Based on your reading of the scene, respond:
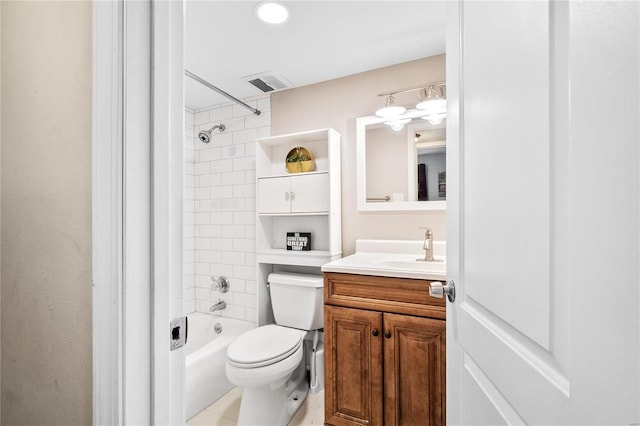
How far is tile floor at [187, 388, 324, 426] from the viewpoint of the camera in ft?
5.53

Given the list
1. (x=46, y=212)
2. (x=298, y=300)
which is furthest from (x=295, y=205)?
(x=46, y=212)

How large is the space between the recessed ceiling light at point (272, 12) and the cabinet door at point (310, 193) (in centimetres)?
96

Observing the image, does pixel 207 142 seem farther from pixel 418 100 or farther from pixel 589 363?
pixel 589 363

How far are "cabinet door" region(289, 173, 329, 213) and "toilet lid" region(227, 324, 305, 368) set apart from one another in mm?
834

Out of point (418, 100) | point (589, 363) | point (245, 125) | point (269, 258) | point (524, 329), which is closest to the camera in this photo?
point (589, 363)

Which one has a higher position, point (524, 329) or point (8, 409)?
point (524, 329)

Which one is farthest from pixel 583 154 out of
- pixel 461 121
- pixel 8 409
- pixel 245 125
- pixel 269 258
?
pixel 245 125

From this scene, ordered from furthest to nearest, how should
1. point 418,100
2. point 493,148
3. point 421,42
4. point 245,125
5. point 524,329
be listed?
point 245,125
point 418,100
point 421,42
point 493,148
point 524,329

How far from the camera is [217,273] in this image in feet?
8.54

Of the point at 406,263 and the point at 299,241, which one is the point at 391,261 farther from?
the point at 299,241

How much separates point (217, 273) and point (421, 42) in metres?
2.34

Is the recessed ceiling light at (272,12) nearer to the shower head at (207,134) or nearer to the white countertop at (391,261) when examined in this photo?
the shower head at (207,134)

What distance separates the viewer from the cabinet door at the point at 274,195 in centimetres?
219

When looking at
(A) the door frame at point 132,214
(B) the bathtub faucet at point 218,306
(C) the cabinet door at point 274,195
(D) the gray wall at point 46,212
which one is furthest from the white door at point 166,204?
(B) the bathtub faucet at point 218,306
